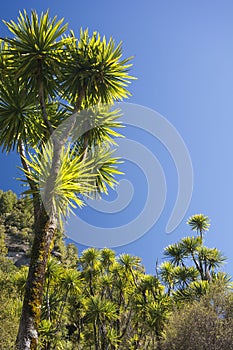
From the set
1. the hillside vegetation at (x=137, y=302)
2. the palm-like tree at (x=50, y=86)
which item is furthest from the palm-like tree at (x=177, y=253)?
the palm-like tree at (x=50, y=86)

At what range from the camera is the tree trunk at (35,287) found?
185 inches

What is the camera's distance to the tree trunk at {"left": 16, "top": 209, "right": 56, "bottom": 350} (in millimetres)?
4707

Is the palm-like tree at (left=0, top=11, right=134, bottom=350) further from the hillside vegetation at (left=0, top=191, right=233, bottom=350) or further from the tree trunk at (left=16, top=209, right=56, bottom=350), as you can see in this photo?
the hillside vegetation at (left=0, top=191, right=233, bottom=350)

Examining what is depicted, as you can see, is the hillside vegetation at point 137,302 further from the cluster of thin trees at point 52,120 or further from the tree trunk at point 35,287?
the tree trunk at point 35,287

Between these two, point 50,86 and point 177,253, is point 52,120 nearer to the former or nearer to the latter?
point 50,86

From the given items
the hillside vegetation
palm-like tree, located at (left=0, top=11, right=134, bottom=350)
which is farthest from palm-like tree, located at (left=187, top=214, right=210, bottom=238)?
palm-like tree, located at (left=0, top=11, right=134, bottom=350)

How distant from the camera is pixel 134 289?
54.0 feet

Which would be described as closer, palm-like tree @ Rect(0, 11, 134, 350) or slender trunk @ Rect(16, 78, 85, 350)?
slender trunk @ Rect(16, 78, 85, 350)


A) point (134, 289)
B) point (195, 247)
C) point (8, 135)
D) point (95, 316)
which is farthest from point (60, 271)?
point (8, 135)

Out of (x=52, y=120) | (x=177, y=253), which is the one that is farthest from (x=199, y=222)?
(x=52, y=120)

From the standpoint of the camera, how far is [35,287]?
5.12 meters

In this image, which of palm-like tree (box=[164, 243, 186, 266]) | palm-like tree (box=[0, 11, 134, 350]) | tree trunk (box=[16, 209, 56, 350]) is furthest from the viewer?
palm-like tree (box=[164, 243, 186, 266])

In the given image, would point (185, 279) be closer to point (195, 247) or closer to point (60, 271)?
point (195, 247)

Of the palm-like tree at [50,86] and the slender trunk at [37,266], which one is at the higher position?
the palm-like tree at [50,86]
